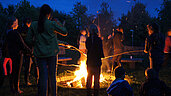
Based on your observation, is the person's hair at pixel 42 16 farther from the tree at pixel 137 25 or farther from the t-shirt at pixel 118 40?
the tree at pixel 137 25

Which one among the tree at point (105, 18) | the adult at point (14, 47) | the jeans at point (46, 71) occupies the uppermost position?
the tree at point (105, 18)

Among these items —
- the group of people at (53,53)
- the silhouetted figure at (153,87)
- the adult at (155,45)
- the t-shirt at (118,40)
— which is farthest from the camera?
the t-shirt at (118,40)

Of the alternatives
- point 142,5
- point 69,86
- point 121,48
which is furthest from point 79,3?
point 69,86

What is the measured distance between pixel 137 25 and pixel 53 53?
24.6 meters

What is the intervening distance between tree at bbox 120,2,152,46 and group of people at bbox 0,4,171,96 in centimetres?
1765

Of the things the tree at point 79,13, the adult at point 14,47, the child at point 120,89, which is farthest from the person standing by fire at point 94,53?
the tree at point 79,13

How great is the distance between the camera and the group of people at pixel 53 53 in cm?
287

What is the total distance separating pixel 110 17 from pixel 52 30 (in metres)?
18.8

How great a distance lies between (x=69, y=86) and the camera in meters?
5.68

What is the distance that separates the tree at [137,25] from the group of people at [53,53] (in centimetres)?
1765

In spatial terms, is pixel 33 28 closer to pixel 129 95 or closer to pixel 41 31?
pixel 41 31

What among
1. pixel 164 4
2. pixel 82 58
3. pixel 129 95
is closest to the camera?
pixel 129 95

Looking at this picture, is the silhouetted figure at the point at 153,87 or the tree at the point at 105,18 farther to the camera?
the tree at the point at 105,18

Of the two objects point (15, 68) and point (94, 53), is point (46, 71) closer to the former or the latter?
point (94, 53)
